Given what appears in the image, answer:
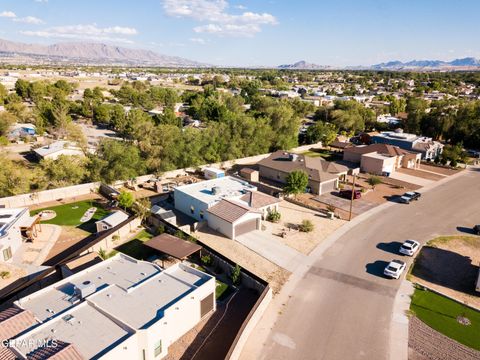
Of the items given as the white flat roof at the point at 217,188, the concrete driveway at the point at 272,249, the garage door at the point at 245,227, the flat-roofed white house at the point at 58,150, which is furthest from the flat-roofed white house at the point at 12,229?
the flat-roofed white house at the point at 58,150

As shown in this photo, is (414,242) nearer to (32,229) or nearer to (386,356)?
(386,356)

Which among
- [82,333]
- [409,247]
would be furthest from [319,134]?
[82,333]

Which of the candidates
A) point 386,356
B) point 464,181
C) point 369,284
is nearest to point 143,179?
point 369,284

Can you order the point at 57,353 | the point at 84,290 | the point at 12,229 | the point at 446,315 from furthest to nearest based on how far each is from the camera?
the point at 12,229 → the point at 446,315 → the point at 84,290 → the point at 57,353

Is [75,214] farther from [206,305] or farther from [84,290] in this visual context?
[206,305]

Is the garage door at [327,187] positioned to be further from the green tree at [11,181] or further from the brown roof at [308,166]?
the green tree at [11,181]

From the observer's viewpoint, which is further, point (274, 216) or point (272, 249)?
point (274, 216)

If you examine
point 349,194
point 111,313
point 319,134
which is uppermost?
point 319,134
